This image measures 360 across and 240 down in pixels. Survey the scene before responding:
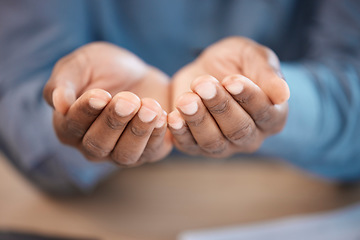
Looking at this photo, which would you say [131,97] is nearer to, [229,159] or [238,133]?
[238,133]

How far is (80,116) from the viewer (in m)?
0.18

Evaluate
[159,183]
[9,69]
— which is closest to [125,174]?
[159,183]

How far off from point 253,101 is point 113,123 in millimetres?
73

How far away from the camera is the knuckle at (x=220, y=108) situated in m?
0.17

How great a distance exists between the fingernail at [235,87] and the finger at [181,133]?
3cm

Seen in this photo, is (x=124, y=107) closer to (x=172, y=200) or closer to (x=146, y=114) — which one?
(x=146, y=114)

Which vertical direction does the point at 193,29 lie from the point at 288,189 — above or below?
above

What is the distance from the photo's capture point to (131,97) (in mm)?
164

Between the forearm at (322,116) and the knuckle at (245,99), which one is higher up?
the forearm at (322,116)

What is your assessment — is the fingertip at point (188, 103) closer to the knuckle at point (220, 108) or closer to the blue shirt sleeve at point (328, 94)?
the knuckle at point (220, 108)

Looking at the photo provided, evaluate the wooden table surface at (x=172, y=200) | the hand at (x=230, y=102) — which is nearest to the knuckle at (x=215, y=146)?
the hand at (x=230, y=102)

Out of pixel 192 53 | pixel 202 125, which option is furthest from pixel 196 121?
pixel 192 53

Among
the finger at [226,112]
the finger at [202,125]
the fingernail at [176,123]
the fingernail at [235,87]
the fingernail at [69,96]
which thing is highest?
the fingernail at [69,96]

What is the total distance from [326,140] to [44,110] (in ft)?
0.82
